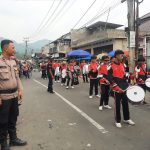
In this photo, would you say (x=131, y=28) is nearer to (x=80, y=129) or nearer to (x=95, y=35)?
(x=80, y=129)

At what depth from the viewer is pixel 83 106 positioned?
36.6ft

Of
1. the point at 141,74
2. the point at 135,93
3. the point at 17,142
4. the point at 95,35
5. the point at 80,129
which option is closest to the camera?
the point at 17,142

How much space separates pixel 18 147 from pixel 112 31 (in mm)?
31986

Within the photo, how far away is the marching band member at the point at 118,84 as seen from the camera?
780 centimetres

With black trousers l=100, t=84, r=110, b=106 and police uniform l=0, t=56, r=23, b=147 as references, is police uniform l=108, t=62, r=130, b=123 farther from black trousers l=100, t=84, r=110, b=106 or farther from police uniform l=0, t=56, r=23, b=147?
police uniform l=0, t=56, r=23, b=147

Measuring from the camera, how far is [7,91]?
566cm

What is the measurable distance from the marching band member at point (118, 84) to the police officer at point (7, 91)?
2.78 metres

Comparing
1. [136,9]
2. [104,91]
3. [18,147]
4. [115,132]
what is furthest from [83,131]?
[136,9]

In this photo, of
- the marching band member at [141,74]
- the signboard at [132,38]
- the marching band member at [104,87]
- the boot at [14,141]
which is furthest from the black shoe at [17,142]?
the signboard at [132,38]

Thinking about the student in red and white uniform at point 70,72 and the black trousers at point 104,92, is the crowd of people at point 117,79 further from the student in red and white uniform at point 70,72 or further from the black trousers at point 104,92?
the student in red and white uniform at point 70,72

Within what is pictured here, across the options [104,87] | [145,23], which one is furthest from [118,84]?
[145,23]

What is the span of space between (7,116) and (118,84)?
320 centimetres

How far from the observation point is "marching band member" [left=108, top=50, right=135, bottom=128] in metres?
7.80

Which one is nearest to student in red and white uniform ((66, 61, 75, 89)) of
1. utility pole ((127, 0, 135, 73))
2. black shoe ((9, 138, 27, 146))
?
utility pole ((127, 0, 135, 73))
